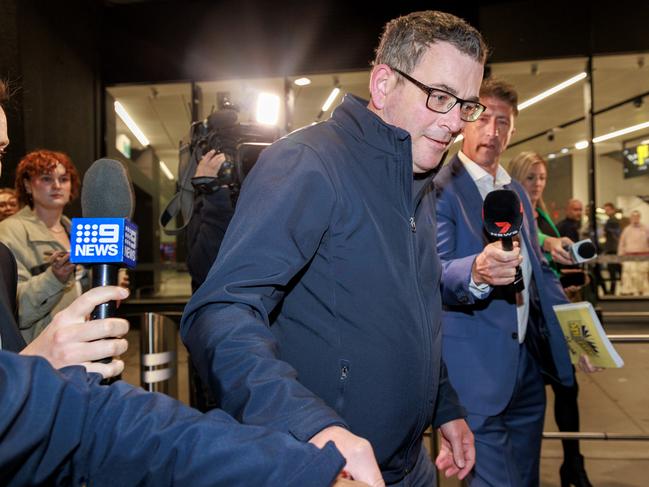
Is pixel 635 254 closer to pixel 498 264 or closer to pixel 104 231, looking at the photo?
pixel 498 264

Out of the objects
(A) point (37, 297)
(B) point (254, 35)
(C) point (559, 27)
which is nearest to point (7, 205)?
(A) point (37, 297)

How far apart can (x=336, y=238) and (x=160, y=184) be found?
32.8 ft

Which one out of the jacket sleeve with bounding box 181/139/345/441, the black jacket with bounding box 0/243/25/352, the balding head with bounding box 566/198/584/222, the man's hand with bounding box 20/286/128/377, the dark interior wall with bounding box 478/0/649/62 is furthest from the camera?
the dark interior wall with bounding box 478/0/649/62

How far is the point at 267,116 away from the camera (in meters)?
3.62

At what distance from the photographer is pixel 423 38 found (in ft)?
5.84

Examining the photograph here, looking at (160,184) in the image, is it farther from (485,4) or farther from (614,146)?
(614,146)

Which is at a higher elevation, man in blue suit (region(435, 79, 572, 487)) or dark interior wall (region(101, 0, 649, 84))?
dark interior wall (region(101, 0, 649, 84))

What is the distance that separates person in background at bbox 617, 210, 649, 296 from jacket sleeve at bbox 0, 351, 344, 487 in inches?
430

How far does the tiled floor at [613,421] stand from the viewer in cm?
427

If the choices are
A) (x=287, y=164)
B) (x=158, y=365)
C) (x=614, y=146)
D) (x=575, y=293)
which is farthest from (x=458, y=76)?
(x=614, y=146)

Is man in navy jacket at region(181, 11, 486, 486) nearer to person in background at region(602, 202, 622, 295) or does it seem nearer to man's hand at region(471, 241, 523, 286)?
man's hand at region(471, 241, 523, 286)

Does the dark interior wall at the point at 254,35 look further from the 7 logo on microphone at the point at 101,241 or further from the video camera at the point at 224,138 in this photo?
the 7 logo on microphone at the point at 101,241

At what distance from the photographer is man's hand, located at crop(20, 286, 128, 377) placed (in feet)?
4.13

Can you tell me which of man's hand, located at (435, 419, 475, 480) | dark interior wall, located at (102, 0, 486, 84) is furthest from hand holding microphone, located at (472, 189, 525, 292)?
dark interior wall, located at (102, 0, 486, 84)
